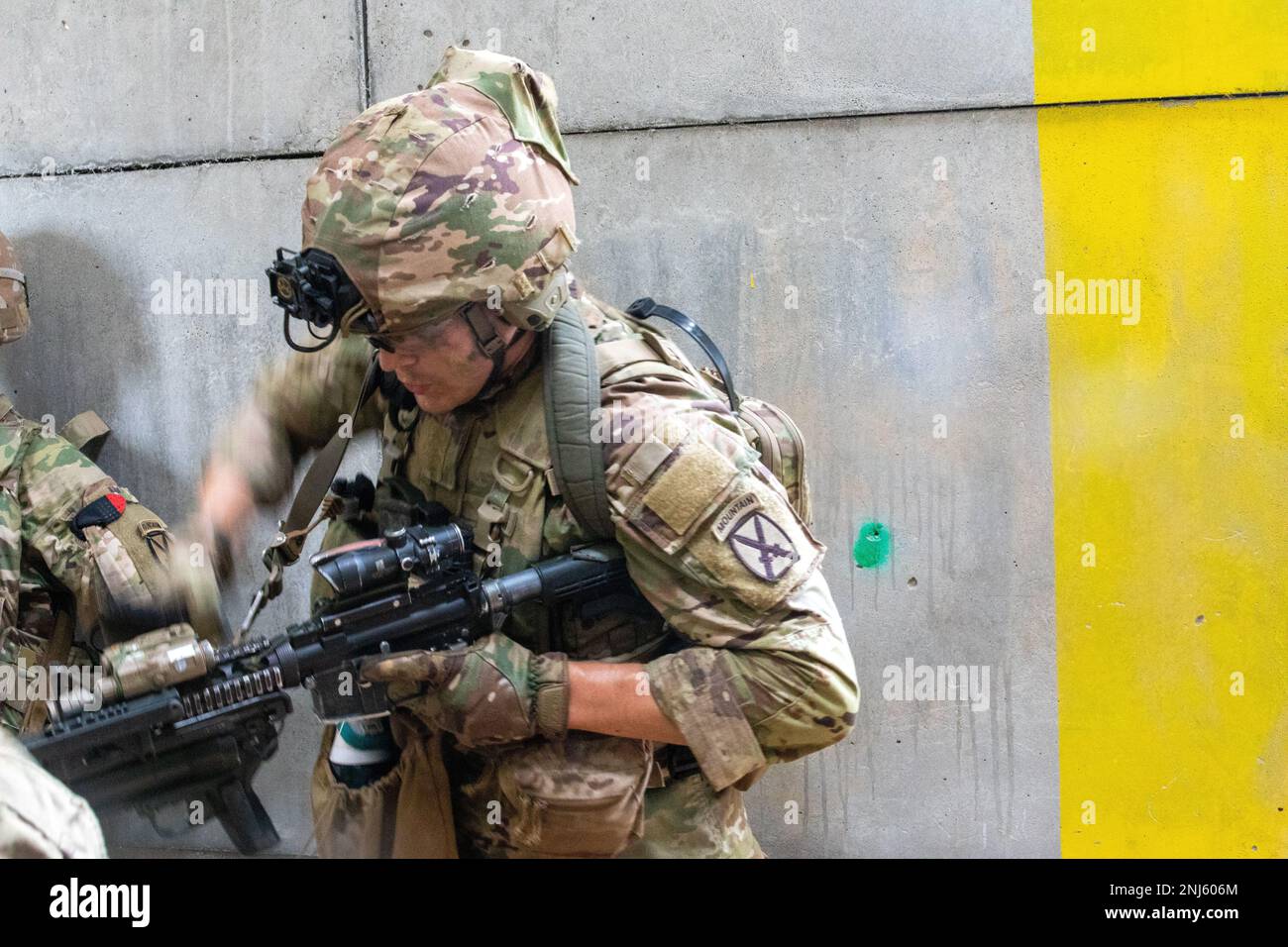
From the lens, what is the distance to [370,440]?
3213mm

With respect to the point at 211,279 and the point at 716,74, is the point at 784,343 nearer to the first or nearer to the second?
the point at 716,74

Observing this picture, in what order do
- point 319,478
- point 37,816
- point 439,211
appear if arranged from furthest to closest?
point 319,478 → point 439,211 → point 37,816

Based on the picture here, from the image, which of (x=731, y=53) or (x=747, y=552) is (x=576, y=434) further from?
(x=731, y=53)

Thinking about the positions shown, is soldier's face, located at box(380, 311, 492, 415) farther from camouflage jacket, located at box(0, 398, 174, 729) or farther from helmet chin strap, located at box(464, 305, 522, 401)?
camouflage jacket, located at box(0, 398, 174, 729)

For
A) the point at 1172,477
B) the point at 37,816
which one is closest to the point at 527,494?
the point at 37,816

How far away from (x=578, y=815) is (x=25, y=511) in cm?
186

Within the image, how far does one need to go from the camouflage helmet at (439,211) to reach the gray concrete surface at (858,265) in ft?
3.68

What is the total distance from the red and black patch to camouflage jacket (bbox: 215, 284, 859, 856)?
3.97 ft

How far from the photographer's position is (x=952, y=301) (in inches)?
120

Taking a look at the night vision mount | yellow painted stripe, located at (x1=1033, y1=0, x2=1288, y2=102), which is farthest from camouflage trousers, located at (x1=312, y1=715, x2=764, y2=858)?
yellow painted stripe, located at (x1=1033, y1=0, x2=1288, y2=102)

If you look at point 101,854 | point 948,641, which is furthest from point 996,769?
point 101,854

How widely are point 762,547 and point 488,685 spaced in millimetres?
515

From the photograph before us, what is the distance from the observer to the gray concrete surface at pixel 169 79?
317 centimetres

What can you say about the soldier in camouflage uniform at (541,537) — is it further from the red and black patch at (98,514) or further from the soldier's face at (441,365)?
the red and black patch at (98,514)
